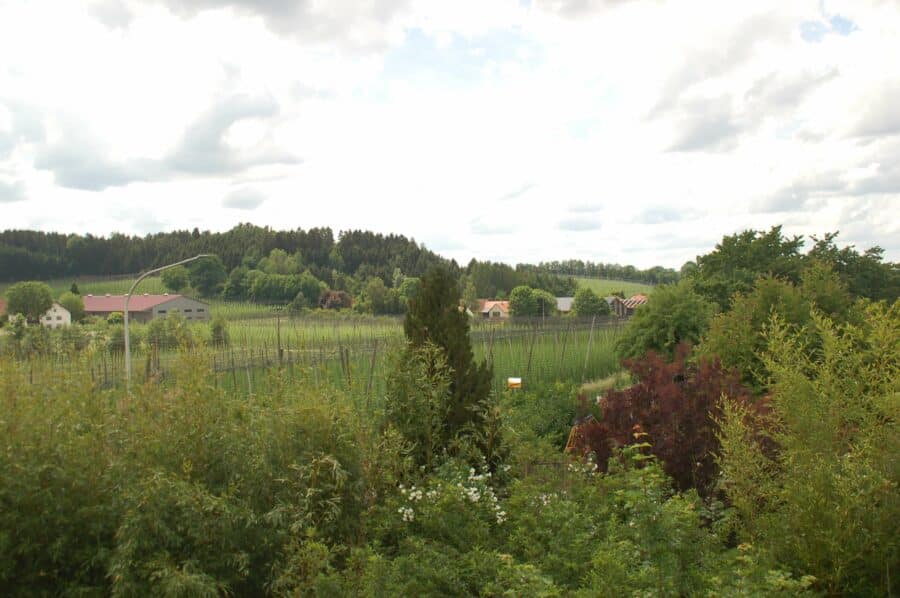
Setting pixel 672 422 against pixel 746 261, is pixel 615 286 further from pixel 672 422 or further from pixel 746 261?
pixel 672 422

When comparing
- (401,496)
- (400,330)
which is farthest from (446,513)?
(400,330)

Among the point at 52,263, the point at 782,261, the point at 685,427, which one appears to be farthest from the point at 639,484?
the point at 52,263

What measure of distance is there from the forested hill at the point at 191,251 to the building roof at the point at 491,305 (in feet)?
21.6

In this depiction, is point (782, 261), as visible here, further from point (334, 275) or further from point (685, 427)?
point (334, 275)

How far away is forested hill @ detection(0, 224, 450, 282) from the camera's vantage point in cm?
4878

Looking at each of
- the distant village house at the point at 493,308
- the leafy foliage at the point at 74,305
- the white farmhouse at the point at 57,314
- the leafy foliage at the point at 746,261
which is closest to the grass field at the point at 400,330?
the leafy foliage at the point at 746,261

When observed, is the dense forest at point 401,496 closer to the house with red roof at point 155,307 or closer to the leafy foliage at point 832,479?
the leafy foliage at point 832,479

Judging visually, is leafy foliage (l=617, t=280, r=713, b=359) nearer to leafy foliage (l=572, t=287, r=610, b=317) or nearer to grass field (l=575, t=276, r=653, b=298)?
leafy foliage (l=572, t=287, r=610, b=317)

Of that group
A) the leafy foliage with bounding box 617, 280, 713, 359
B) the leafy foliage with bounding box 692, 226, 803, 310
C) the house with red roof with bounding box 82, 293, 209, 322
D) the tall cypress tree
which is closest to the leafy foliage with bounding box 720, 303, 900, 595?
the tall cypress tree

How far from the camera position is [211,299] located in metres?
39.5

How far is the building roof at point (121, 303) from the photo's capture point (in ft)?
108

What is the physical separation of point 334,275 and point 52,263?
19.8 metres

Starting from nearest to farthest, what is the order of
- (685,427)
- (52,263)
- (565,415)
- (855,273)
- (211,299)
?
1. (685,427)
2. (565,415)
3. (855,273)
4. (211,299)
5. (52,263)

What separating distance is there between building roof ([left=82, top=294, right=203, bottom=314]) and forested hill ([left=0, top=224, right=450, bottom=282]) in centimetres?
915
